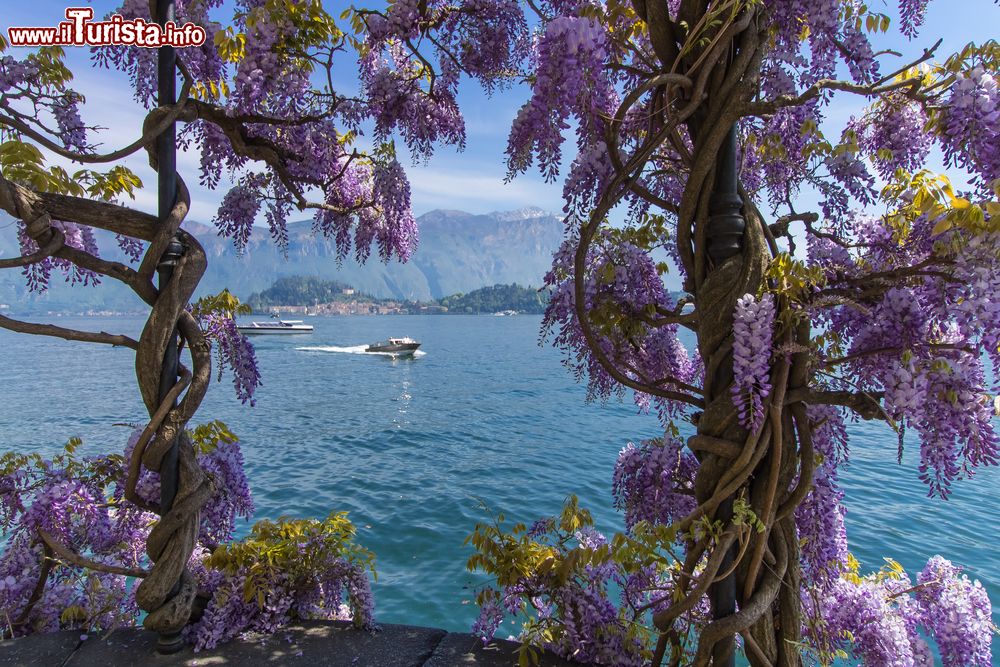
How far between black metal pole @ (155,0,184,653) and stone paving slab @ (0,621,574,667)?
0.57 ft

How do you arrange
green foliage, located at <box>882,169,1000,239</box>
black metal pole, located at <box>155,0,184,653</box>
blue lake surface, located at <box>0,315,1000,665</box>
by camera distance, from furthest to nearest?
1. blue lake surface, located at <box>0,315,1000,665</box>
2. black metal pole, located at <box>155,0,184,653</box>
3. green foliage, located at <box>882,169,1000,239</box>

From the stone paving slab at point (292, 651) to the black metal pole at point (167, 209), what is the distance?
0.17m

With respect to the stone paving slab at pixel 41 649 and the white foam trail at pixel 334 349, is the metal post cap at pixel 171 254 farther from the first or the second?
the white foam trail at pixel 334 349

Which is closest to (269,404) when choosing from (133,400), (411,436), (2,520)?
(133,400)

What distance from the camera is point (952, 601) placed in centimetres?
321

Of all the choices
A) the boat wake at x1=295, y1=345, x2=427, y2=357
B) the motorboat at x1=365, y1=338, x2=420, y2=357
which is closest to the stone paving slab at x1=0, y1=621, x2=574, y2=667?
the motorboat at x1=365, y1=338, x2=420, y2=357

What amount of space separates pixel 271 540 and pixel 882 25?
344 centimetres

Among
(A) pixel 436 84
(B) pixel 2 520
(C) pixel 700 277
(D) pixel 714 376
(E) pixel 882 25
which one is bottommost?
(B) pixel 2 520

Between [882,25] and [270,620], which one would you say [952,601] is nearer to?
[882,25]

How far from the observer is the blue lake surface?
959 centimetres

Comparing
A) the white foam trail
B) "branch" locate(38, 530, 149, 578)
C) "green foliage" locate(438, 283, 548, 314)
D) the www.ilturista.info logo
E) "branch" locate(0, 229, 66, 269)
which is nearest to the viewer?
"branch" locate(0, 229, 66, 269)

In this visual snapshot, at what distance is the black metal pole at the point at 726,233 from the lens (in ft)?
5.82

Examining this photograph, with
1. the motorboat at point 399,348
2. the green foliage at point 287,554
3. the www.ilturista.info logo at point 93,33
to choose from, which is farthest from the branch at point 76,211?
the motorboat at point 399,348

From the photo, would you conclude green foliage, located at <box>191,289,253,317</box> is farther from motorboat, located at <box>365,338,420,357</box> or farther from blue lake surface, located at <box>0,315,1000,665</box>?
motorboat, located at <box>365,338,420,357</box>
